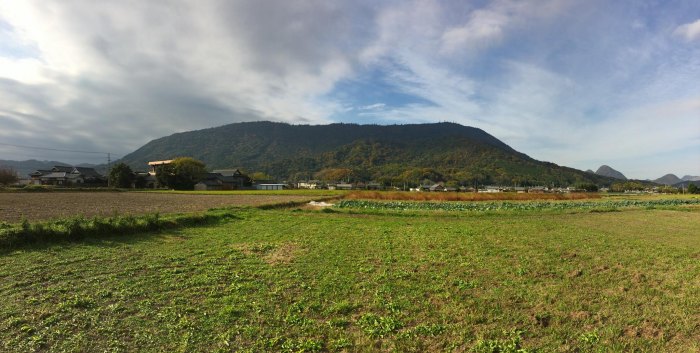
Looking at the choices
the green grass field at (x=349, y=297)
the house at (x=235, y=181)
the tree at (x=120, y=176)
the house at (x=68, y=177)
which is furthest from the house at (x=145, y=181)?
the green grass field at (x=349, y=297)

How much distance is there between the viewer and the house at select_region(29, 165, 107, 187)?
81.6 metres

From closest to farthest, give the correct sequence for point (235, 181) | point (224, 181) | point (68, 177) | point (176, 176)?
point (176, 176) < point (68, 177) < point (224, 181) < point (235, 181)

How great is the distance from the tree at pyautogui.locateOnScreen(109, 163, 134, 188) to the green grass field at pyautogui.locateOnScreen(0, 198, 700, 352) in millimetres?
77513

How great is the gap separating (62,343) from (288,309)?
339 centimetres

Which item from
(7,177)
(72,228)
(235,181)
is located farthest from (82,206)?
(235,181)

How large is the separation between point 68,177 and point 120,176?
1549 cm

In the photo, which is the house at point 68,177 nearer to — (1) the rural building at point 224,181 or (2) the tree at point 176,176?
(2) the tree at point 176,176

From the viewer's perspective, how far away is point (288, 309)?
6.81 metres

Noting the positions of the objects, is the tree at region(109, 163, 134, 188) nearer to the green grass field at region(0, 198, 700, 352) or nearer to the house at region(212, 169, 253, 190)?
the house at region(212, 169, 253, 190)

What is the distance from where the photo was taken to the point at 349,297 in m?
7.60

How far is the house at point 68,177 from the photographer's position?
268 ft

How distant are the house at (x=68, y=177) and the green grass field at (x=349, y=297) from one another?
8746 centimetres

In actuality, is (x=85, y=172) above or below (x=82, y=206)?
above

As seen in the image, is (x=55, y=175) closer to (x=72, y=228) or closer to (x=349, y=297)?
(x=72, y=228)
